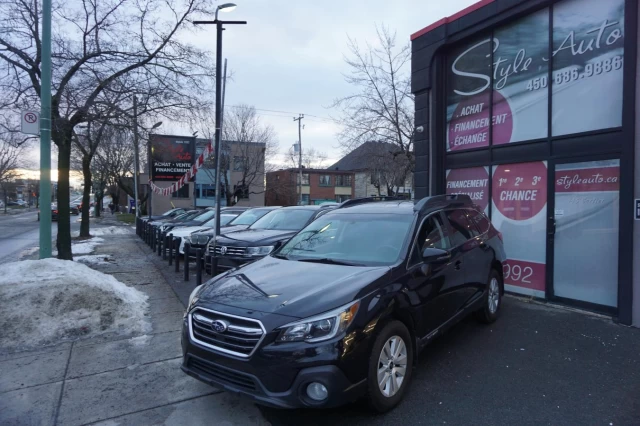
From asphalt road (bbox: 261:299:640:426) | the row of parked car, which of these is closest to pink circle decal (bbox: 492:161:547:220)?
asphalt road (bbox: 261:299:640:426)

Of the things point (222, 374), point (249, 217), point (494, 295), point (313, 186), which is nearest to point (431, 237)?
point (494, 295)

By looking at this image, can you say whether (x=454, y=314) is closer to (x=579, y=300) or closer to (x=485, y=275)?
(x=485, y=275)

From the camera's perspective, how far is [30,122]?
7621mm

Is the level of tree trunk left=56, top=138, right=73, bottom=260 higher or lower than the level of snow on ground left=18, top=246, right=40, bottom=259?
higher

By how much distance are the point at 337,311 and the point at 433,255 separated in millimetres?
1293

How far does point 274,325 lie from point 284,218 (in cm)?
654

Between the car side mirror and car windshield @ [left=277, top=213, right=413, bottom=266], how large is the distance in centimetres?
23

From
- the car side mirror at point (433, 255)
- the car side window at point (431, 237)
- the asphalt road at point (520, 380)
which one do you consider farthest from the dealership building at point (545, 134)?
the car side mirror at point (433, 255)

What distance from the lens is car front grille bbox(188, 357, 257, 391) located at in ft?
10.3

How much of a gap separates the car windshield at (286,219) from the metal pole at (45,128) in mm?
3995

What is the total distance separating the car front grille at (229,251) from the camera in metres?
8.02

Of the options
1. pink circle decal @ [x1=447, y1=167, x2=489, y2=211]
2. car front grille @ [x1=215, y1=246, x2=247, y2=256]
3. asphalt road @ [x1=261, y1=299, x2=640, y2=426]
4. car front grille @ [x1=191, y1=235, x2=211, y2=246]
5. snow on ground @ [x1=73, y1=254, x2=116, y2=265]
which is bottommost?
asphalt road @ [x1=261, y1=299, x2=640, y2=426]

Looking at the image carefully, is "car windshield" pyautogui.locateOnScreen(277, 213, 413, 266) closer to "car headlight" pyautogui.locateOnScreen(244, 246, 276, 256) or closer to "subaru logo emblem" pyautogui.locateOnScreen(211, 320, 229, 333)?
"subaru logo emblem" pyautogui.locateOnScreen(211, 320, 229, 333)

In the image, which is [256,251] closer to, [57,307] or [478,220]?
[57,307]
